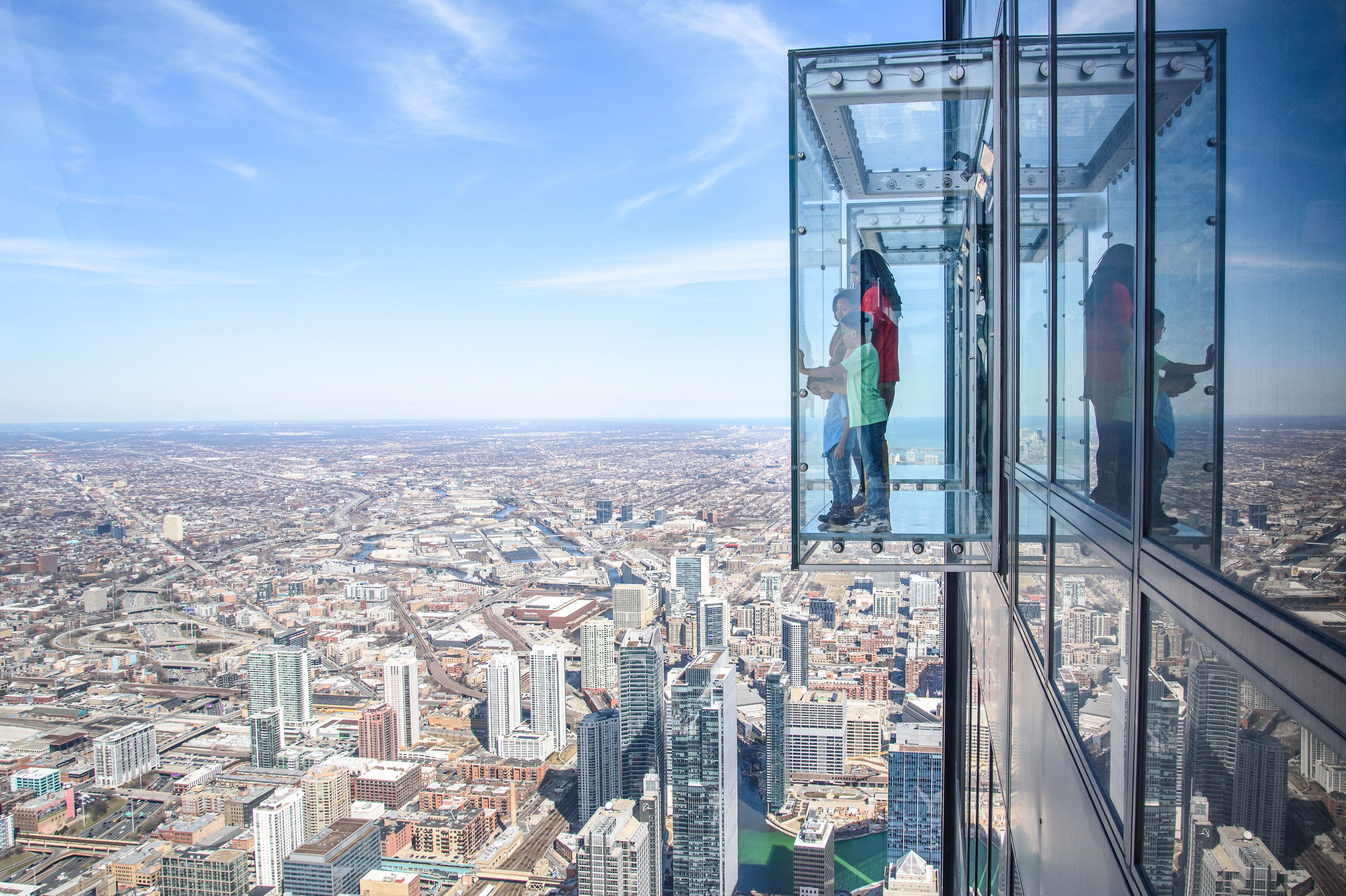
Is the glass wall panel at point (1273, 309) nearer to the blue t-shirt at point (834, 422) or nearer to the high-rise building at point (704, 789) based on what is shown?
the blue t-shirt at point (834, 422)

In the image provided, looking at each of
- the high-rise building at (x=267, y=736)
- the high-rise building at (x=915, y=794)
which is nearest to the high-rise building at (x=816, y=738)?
the high-rise building at (x=915, y=794)

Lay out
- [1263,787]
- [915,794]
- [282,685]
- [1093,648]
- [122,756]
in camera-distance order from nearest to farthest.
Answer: [1263,787], [1093,648], [915,794], [122,756], [282,685]

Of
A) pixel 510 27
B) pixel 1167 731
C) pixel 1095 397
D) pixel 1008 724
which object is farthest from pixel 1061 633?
pixel 510 27

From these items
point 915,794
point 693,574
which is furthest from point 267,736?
point 915,794

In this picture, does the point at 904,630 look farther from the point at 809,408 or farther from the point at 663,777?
the point at 809,408

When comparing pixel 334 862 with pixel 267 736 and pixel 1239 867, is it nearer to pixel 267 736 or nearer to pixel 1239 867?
Result: pixel 267 736

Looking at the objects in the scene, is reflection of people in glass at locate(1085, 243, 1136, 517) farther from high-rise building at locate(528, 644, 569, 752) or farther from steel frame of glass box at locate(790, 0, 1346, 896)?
high-rise building at locate(528, 644, 569, 752)
